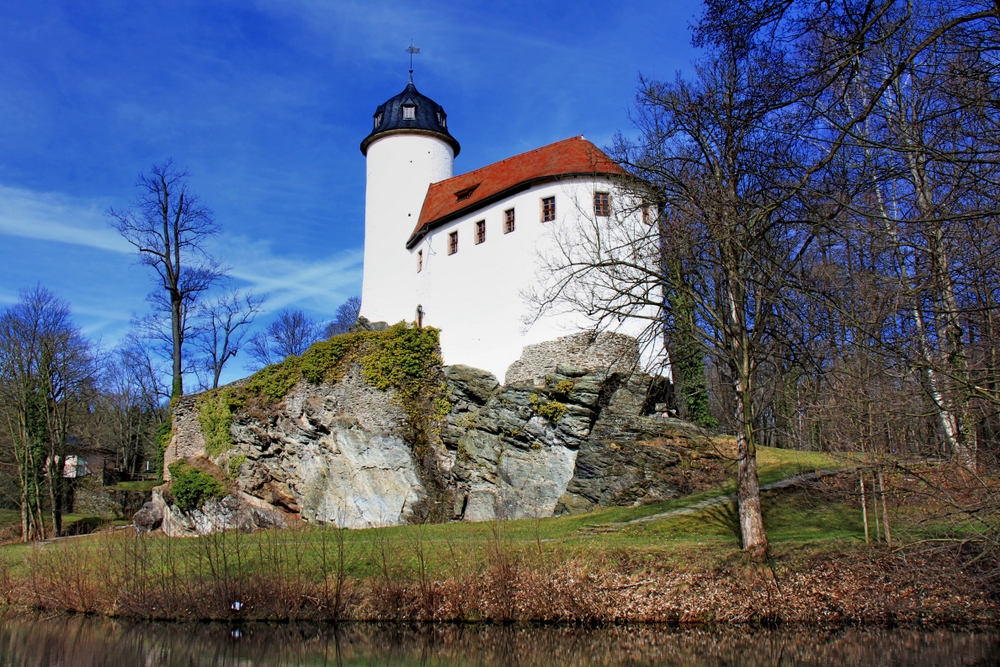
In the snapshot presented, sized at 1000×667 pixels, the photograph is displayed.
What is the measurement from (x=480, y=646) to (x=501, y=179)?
677 inches

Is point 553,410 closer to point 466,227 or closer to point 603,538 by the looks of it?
point 603,538

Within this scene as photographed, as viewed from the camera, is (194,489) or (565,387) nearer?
(565,387)

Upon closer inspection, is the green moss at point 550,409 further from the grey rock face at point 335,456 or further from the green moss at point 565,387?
the grey rock face at point 335,456

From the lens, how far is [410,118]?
30875 millimetres

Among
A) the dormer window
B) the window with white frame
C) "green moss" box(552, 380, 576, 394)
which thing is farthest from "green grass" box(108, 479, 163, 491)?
"green moss" box(552, 380, 576, 394)

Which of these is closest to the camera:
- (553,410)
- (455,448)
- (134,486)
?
(553,410)

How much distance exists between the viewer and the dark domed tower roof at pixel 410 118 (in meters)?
30.8

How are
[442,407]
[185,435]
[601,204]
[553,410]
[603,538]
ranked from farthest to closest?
1. [185,435]
2. [442,407]
3. [601,204]
4. [553,410]
5. [603,538]

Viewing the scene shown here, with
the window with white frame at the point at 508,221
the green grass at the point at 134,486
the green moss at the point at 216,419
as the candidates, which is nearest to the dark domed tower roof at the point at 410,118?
the window with white frame at the point at 508,221

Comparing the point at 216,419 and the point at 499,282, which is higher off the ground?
the point at 499,282

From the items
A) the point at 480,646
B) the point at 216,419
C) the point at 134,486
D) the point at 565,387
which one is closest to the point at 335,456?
the point at 216,419

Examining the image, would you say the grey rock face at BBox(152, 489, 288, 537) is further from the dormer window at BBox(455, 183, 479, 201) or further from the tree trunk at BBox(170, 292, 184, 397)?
the dormer window at BBox(455, 183, 479, 201)

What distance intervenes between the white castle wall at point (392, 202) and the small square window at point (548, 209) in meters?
6.96

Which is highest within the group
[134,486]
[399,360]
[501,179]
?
[501,179]
